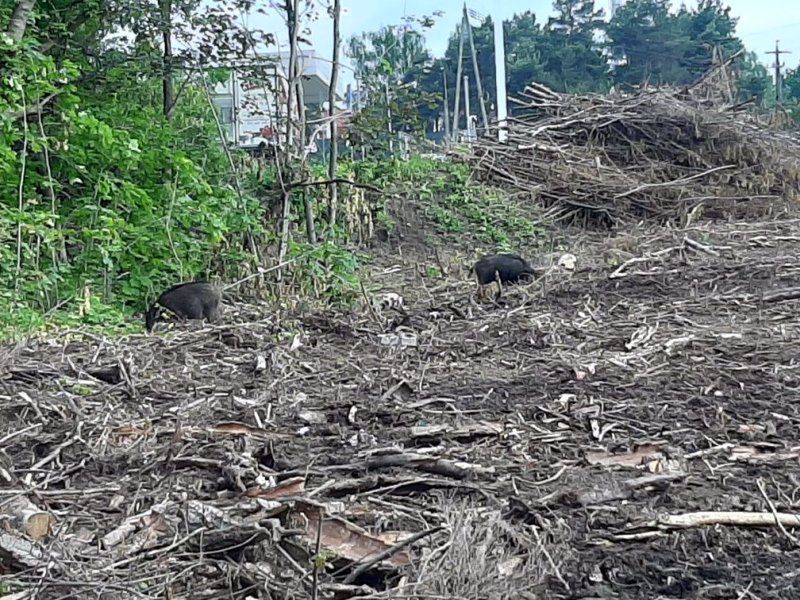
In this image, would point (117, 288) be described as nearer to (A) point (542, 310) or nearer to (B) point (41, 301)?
(B) point (41, 301)

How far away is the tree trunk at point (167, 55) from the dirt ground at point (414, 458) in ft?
12.2

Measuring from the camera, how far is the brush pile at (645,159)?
12.5 meters

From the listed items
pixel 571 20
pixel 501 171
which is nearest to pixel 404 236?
pixel 501 171

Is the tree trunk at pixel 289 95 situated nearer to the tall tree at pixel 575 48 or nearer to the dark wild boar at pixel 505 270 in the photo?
the dark wild boar at pixel 505 270

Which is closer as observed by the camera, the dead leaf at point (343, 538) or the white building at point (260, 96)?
the dead leaf at point (343, 538)

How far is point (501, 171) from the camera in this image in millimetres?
13383

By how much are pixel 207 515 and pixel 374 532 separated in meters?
0.51

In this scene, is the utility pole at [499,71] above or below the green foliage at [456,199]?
above

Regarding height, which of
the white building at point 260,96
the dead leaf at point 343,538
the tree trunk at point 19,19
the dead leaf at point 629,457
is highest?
the tree trunk at point 19,19

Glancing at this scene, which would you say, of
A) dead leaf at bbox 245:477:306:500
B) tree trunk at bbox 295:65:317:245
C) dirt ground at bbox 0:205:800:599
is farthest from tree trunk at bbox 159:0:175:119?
dead leaf at bbox 245:477:306:500

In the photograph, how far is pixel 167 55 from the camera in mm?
8781

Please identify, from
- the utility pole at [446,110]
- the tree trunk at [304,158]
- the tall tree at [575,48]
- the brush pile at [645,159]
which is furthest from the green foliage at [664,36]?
the tree trunk at [304,158]

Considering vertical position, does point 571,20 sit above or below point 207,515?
above

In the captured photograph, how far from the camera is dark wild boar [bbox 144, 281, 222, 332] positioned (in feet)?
21.7
